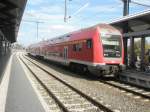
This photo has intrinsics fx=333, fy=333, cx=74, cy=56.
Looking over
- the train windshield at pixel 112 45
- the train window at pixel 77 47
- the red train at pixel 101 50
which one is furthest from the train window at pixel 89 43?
the train window at pixel 77 47

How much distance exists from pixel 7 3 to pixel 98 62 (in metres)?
6.18

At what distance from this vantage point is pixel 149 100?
12172mm

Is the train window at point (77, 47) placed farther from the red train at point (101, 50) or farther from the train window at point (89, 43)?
the train window at point (89, 43)

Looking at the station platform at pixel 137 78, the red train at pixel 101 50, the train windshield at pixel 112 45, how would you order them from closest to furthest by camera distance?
the station platform at pixel 137 78 → the red train at pixel 101 50 → the train windshield at pixel 112 45

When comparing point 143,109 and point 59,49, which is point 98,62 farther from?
point 59,49

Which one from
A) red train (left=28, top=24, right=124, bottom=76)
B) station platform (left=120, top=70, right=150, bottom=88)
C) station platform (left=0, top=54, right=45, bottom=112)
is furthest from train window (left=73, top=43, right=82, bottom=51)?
station platform (left=0, top=54, right=45, bottom=112)

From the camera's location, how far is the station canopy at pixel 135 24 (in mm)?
17134

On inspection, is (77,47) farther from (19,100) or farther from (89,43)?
(19,100)

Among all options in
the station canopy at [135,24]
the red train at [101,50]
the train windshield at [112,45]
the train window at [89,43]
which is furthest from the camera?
the train window at [89,43]

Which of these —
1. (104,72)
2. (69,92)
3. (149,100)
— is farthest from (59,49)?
(149,100)

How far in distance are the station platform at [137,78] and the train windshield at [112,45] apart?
4.35ft

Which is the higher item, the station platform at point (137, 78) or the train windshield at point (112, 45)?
the train windshield at point (112, 45)

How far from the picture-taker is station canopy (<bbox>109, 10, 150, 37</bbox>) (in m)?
17.1

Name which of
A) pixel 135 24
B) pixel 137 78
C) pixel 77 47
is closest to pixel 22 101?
pixel 137 78
